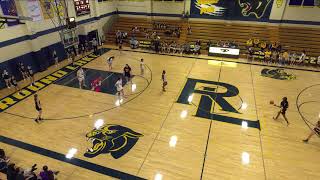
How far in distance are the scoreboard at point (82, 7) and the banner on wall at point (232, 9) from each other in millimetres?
12927

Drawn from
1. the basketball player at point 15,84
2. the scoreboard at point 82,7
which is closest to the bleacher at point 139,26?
the scoreboard at point 82,7

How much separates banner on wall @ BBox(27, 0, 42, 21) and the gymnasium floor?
5624 millimetres

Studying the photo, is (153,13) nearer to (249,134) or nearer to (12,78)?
(12,78)

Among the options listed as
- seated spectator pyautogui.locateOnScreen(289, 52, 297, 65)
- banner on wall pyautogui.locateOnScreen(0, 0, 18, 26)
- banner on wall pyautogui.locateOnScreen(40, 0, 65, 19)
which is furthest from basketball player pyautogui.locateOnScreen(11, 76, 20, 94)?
seated spectator pyautogui.locateOnScreen(289, 52, 297, 65)

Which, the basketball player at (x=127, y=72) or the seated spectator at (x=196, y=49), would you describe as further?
the seated spectator at (x=196, y=49)

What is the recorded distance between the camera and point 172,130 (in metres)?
13.8

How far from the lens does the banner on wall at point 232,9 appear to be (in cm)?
2819

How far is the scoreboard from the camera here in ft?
83.2

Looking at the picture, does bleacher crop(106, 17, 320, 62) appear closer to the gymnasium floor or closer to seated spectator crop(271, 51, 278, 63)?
seated spectator crop(271, 51, 278, 63)

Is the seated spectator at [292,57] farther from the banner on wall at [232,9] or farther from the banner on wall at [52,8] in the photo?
the banner on wall at [52,8]

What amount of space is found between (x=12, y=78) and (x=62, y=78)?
12.1 ft

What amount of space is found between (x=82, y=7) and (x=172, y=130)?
19.4 m

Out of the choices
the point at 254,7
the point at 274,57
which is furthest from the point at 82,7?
the point at 274,57

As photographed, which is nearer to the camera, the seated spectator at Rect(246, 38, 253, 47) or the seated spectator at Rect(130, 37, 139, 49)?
the seated spectator at Rect(246, 38, 253, 47)
